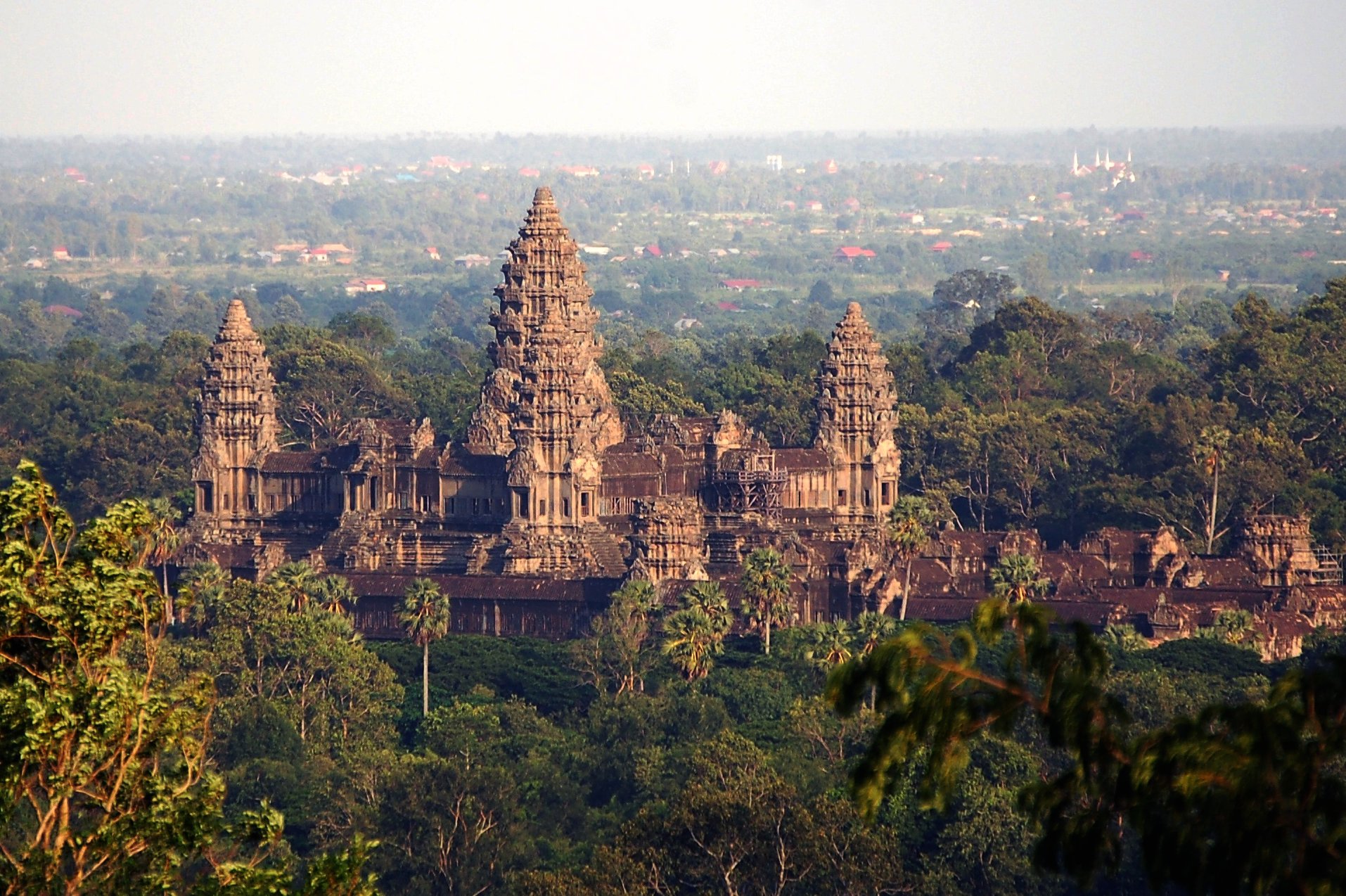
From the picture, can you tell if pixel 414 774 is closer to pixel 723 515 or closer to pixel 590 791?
pixel 590 791

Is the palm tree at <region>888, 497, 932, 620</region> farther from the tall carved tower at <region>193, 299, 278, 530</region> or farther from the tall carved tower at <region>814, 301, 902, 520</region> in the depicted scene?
the tall carved tower at <region>193, 299, 278, 530</region>

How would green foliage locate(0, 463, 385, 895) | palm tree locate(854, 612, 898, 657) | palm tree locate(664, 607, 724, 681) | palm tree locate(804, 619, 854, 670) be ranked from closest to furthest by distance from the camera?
green foliage locate(0, 463, 385, 895) < palm tree locate(804, 619, 854, 670) < palm tree locate(854, 612, 898, 657) < palm tree locate(664, 607, 724, 681)

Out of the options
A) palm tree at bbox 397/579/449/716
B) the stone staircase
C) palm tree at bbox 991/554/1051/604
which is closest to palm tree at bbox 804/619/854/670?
palm tree at bbox 991/554/1051/604

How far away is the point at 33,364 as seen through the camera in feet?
532

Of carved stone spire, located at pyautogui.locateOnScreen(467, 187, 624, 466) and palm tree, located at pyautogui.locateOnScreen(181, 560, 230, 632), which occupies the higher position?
carved stone spire, located at pyautogui.locateOnScreen(467, 187, 624, 466)

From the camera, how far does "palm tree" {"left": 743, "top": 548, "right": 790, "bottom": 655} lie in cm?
9950

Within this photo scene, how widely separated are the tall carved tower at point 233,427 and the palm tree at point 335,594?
469 inches

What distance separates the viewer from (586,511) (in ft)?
360

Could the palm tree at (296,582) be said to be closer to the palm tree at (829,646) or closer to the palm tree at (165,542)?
the palm tree at (165,542)

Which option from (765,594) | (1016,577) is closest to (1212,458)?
(1016,577)

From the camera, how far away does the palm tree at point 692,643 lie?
95.8 metres

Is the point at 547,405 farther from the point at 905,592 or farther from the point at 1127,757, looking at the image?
the point at 1127,757

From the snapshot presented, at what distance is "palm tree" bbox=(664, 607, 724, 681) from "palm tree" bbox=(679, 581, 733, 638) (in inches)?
13.5

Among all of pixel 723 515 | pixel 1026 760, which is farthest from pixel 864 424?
pixel 1026 760
